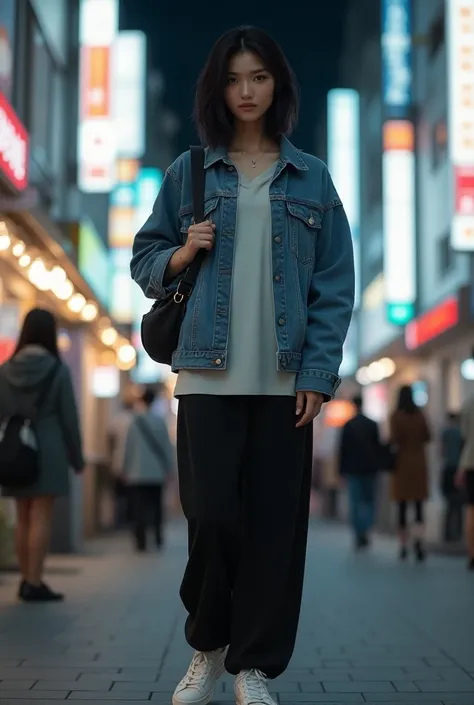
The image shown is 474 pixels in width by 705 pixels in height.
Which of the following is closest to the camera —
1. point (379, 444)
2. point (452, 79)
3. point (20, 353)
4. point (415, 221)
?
point (20, 353)

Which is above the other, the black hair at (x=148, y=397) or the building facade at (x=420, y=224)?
the building facade at (x=420, y=224)

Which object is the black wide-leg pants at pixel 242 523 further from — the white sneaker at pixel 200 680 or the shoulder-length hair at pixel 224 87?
the shoulder-length hair at pixel 224 87

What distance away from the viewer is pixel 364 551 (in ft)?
42.5

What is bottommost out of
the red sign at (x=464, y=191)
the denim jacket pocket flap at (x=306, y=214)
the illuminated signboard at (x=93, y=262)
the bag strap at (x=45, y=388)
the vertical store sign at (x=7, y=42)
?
the bag strap at (x=45, y=388)

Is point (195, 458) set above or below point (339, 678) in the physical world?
above

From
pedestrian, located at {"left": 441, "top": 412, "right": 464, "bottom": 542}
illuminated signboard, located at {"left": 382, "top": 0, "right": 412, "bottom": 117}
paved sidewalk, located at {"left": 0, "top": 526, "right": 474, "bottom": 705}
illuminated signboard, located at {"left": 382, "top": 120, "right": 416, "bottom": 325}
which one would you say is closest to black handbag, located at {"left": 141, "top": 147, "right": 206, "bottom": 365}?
paved sidewalk, located at {"left": 0, "top": 526, "right": 474, "bottom": 705}

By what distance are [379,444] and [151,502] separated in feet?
8.60

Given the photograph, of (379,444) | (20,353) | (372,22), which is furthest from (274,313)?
(372,22)

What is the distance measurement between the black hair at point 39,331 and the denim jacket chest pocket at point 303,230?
12.9 feet

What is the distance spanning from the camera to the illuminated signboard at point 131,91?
24.5 meters

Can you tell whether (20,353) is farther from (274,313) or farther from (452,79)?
(452,79)

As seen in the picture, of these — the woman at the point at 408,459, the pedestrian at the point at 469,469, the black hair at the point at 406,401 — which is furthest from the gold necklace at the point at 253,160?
the black hair at the point at 406,401

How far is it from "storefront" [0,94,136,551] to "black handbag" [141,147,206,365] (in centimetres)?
487

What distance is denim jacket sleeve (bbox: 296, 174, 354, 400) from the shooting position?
138 inches
